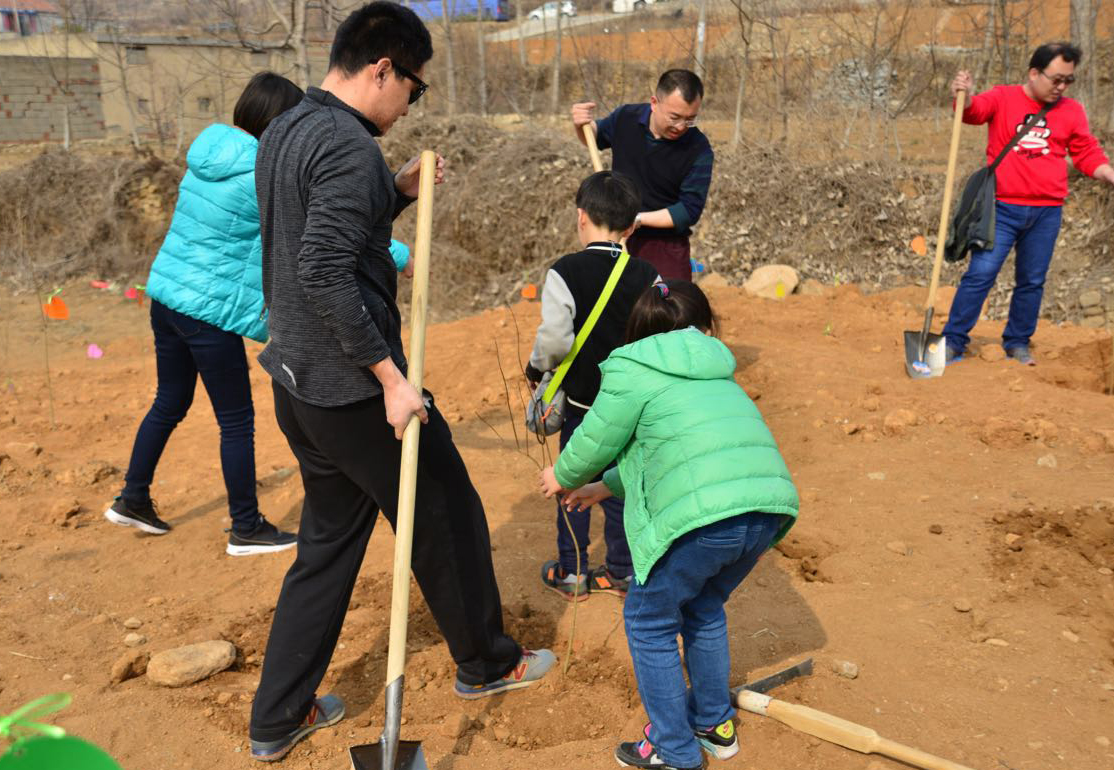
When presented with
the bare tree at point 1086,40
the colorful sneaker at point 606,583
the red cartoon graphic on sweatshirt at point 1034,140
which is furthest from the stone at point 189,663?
the bare tree at point 1086,40

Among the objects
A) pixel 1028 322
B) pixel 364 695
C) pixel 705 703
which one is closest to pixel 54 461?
pixel 364 695

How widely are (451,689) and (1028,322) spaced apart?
5.08 meters

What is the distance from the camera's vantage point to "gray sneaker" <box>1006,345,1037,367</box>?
6227 millimetres

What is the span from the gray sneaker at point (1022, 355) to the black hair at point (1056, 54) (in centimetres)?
187

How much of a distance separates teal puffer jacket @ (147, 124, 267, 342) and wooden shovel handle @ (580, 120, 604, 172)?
5.09 ft

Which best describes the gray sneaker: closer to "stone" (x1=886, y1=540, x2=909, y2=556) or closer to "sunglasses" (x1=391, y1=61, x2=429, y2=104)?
"stone" (x1=886, y1=540, x2=909, y2=556)

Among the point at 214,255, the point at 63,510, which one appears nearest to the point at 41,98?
the point at 63,510

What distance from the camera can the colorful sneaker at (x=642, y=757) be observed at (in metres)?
2.51

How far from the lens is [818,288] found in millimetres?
9008

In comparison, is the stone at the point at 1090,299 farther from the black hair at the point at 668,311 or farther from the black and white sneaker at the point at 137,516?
the black and white sneaker at the point at 137,516

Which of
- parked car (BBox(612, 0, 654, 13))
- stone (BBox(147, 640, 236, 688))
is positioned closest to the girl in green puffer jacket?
stone (BBox(147, 640, 236, 688))

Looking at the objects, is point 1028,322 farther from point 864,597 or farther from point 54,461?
point 54,461

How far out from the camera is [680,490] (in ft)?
7.48

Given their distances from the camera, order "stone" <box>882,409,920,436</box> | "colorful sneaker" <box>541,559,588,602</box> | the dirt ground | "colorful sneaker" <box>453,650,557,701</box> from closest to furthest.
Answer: the dirt ground, "colorful sneaker" <box>453,650,557,701</box>, "colorful sneaker" <box>541,559,588,602</box>, "stone" <box>882,409,920,436</box>
